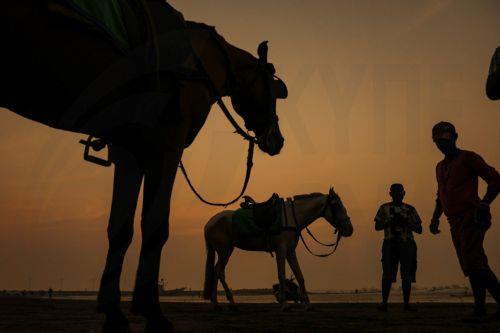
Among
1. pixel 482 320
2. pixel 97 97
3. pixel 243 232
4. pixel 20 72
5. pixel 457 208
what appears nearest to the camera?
pixel 20 72

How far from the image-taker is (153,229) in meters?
4.24

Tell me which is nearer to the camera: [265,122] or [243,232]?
[265,122]

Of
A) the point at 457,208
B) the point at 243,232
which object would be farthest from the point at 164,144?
the point at 243,232

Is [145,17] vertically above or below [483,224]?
above

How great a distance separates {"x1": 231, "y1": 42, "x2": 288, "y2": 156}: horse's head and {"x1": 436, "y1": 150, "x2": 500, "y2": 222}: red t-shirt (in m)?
2.09

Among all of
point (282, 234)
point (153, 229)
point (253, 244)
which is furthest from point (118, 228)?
point (253, 244)

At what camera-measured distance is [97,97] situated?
13.3 ft

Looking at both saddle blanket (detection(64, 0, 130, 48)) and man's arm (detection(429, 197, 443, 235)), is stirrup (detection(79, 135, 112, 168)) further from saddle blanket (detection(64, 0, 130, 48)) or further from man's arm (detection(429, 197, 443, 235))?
man's arm (detection(429, 197, 443, 235))

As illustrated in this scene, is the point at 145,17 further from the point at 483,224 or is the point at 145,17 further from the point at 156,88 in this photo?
the point at 483,224

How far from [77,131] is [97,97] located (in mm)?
404

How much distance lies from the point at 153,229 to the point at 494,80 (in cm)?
262

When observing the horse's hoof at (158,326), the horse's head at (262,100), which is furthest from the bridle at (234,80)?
the horse's hoof at (158,326)

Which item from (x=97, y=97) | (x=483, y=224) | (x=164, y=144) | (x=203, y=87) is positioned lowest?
(x=483, y=224)

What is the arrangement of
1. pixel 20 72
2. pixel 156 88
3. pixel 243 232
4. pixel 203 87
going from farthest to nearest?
pixel 243 232 → pixel 203 87 → pixel 156 88 → pixel 20 72
